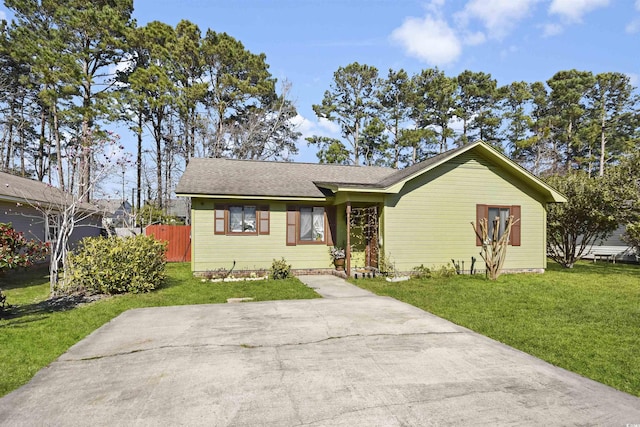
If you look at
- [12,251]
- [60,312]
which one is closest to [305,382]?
[60,312]

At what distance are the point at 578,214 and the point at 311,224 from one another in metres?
10.5

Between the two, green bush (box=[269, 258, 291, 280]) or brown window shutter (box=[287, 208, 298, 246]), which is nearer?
green bush (box=[269, 258, 291, 280])

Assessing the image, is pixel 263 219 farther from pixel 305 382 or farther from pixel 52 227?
pixel 52 227

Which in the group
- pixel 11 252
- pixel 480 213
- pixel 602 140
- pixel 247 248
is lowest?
Result: pixel 247 248

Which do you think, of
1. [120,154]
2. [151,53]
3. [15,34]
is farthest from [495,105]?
[15,34]

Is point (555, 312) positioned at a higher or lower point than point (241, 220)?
lower

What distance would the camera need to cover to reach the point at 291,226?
11.9 m

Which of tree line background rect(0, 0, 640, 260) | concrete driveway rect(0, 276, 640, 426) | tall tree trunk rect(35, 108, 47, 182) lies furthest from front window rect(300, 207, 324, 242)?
tall tree trunk rect(35, 108, 47, 182)

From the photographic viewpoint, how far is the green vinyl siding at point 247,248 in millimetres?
11125

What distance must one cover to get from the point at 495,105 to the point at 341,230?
2515cm

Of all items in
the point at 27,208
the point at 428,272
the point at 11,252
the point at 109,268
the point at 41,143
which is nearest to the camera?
the point at 11,252

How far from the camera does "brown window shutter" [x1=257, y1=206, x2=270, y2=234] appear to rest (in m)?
11.6

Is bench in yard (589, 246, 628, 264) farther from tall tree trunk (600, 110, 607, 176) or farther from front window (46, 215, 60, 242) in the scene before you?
front window (46, 215, 60, 242)

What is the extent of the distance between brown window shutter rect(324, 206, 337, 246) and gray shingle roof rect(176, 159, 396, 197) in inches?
30.1
